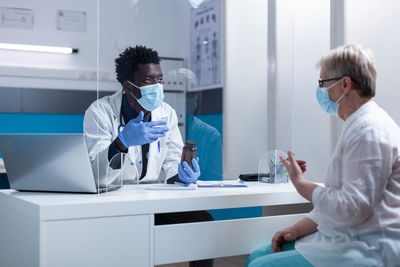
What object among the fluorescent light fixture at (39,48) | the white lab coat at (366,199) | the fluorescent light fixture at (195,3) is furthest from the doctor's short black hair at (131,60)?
the fluorescent light fixture at (39,48)

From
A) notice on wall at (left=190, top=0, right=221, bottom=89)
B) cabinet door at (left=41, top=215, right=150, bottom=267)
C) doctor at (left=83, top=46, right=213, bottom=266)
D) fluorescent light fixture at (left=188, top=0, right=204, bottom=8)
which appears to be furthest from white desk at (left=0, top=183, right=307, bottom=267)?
fluorescent light fixture at (left=188, top=0, right=204, bottom=8)

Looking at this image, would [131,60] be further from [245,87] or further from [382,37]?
[382,37]

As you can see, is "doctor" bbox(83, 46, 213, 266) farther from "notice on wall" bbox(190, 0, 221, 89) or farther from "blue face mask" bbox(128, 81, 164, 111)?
"notice on wall" bbox(190, 0, 221, 89)

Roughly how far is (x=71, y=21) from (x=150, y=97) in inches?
118

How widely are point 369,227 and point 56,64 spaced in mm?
3743

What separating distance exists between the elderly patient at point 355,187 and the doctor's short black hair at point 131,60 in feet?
2.43

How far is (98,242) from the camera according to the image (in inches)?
57.0

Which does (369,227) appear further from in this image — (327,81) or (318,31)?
(318,31)

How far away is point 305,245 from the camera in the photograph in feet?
4.89

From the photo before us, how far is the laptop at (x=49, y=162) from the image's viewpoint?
5.10ft

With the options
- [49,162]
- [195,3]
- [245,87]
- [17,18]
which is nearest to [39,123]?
[17,18]

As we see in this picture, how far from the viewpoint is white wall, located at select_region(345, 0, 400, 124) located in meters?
2.61

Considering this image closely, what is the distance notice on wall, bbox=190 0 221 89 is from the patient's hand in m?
0.80

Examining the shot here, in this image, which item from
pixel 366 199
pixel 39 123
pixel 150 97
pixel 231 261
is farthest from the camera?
pixel 39 123
